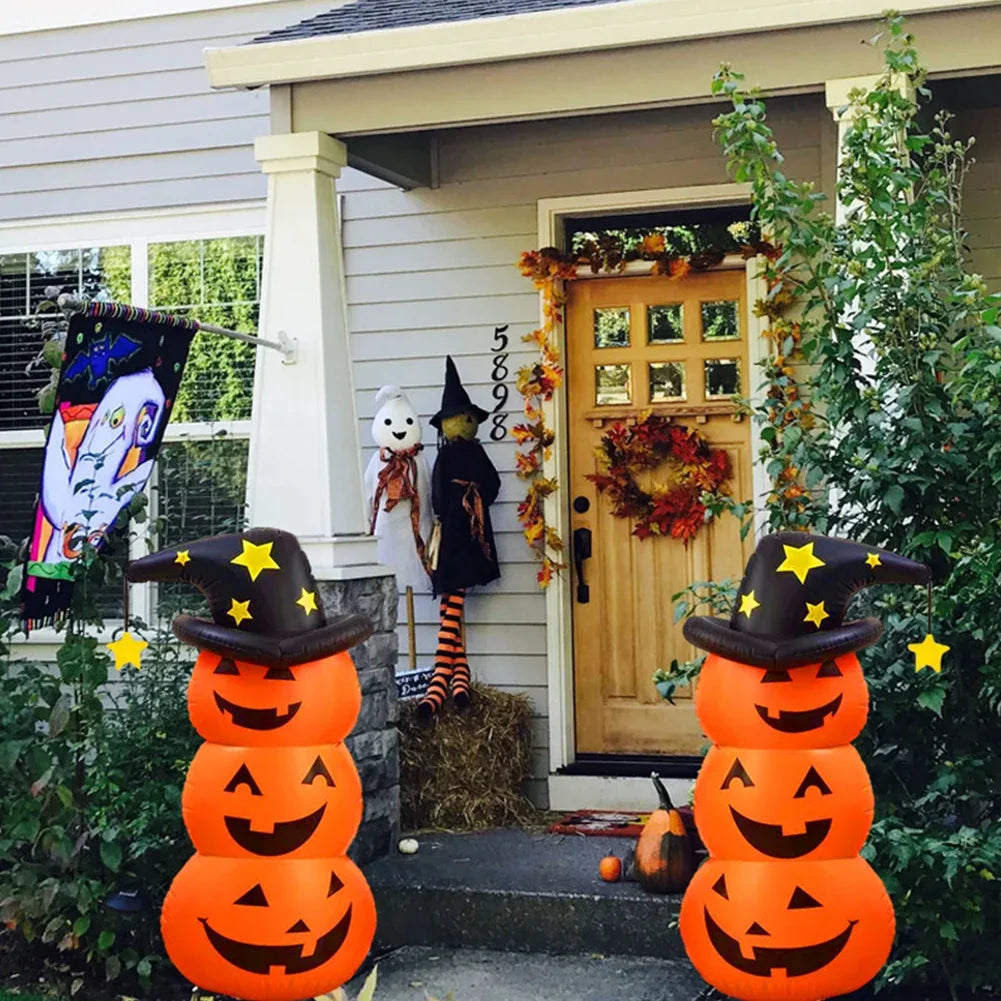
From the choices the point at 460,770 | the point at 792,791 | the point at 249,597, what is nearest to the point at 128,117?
the point at 460,770

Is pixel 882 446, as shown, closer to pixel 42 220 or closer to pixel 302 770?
pixel 302 770

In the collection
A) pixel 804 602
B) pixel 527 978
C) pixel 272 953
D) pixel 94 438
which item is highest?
pixel 94 438

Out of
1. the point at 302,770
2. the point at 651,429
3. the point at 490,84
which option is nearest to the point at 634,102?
the point at 490,84

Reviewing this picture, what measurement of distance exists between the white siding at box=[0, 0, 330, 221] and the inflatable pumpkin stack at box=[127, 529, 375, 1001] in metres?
4.00

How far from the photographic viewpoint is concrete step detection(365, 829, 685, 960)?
183 inches

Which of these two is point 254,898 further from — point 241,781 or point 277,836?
point 241,781

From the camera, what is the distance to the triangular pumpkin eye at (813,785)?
2.92 meters

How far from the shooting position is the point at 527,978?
4527 millimetres

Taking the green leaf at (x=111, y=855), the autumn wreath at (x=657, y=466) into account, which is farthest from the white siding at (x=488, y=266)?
the green leaf at (x=111, y=855)

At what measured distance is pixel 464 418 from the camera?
6152mm

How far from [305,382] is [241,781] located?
2.38 metres

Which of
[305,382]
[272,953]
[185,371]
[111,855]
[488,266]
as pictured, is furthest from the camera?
[185,371]

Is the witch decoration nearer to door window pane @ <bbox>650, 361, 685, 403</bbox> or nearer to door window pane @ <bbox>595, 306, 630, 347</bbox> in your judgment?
door window pane @ <bbox>595, 306, 630, 347</bbox>

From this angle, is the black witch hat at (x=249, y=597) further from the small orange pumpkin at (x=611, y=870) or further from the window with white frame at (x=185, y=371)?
the window with white frame at (x=185, y=371)
